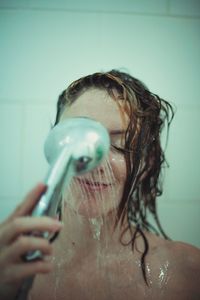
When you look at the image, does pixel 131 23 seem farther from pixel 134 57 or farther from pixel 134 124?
pixel 134 124

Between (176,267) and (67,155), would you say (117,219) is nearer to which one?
(176,267)

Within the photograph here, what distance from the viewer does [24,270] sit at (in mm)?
334

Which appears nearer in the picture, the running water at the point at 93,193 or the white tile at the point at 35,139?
the running water at the point at 93,193

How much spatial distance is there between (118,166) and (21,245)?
407 millimetres

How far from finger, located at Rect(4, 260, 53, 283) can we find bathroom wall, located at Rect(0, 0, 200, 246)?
614mm

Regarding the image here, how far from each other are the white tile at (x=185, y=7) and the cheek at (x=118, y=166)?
1.86 feet

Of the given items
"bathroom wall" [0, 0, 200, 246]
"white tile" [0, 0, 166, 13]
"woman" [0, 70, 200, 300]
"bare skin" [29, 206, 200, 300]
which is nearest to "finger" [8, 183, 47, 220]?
"woman" [0, 70, 200, 300]

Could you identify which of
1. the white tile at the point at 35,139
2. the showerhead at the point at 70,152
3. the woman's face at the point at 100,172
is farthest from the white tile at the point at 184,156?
the showerhead at the point at 70,152

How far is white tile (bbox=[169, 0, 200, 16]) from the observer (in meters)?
0.96

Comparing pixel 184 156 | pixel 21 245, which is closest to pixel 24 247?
pixel 21 245

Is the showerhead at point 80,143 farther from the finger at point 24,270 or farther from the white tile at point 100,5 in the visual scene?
the white tile at point 100,5

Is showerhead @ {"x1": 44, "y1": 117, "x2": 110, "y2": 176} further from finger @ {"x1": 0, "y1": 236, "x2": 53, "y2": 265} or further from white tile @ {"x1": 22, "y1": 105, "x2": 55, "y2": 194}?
white tile @ {"x1": 22, "y1": 105, "x2": 55, "y2": 194}

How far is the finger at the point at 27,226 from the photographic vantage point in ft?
1.07

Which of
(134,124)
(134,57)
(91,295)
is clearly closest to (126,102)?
(134,124)
